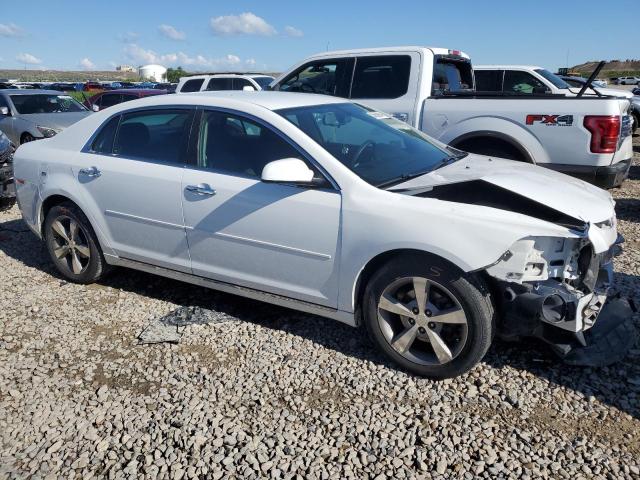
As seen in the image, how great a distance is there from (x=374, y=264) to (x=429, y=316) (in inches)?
17.7

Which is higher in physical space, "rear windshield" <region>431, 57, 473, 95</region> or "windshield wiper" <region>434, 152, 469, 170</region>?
"rear windshield" <region>431, 57, 473, 95</region>

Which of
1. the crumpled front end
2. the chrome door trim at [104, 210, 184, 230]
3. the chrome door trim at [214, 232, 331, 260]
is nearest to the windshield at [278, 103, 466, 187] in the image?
the chrome door trim at [214, 232, 331, 260]

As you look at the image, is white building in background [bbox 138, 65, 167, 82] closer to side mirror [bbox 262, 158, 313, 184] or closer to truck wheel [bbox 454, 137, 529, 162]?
truck wheel [bbox 454, 137, 529, 162]

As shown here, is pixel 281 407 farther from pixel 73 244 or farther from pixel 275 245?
pixel 73 244

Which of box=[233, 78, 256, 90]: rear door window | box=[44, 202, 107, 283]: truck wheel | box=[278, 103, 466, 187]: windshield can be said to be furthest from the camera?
box=[233, 78, 256, 90]: rear door window

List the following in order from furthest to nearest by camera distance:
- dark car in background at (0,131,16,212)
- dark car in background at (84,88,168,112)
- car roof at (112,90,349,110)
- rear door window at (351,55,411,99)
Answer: dark car in background at (84,88,168,112) → dark car in background at (0,131,16,212) → rear door window at (351,55,411,99) → car roof at (112,90,349,110)

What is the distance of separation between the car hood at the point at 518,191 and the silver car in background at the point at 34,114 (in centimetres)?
932

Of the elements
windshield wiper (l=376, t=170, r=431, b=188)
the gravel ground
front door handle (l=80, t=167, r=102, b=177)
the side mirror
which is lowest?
the gravel ground

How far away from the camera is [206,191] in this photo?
3.66 meters

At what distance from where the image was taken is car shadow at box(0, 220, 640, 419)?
10.2 ft

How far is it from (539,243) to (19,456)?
295cm

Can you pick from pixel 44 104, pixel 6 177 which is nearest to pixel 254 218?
pixel 6 177

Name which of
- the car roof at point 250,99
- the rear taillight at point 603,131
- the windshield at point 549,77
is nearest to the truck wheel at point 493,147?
the rear taillight at point 603,131

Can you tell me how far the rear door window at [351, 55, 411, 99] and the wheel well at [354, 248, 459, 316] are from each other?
12.4ft
